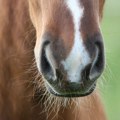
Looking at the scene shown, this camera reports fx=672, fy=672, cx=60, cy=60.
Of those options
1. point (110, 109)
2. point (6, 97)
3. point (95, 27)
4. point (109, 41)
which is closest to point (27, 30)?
point (6, 97)

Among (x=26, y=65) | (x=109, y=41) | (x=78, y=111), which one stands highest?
(x=109, y=41)

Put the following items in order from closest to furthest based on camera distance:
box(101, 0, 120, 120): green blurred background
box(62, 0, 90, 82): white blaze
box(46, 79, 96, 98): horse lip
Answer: box(62, 0, 90, 82): white blaze
box(46, 79, 96, 98): horse lip
box(101, 0, 120, 120): green blurred background

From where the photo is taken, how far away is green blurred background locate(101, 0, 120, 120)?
6.27m

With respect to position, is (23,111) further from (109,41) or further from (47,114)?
(109,41)

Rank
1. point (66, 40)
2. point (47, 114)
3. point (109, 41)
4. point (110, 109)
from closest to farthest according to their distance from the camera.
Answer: point (66, 40)
point (47, 114)
point (110, 109)
point (109, 41)

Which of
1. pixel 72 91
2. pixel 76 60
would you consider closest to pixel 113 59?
pixel 72 91

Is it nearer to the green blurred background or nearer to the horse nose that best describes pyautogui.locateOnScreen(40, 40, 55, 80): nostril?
the horse nose

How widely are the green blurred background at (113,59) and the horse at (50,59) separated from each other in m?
1.39

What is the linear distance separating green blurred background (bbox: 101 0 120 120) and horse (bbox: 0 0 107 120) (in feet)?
4.54

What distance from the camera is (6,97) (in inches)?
137

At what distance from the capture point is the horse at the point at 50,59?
111 inches

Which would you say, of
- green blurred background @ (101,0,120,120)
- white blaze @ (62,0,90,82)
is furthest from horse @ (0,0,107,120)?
green blurred background @ (101,0,120,120)

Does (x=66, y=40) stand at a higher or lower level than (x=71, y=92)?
higher

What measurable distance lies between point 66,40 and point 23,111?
0.76 meters
